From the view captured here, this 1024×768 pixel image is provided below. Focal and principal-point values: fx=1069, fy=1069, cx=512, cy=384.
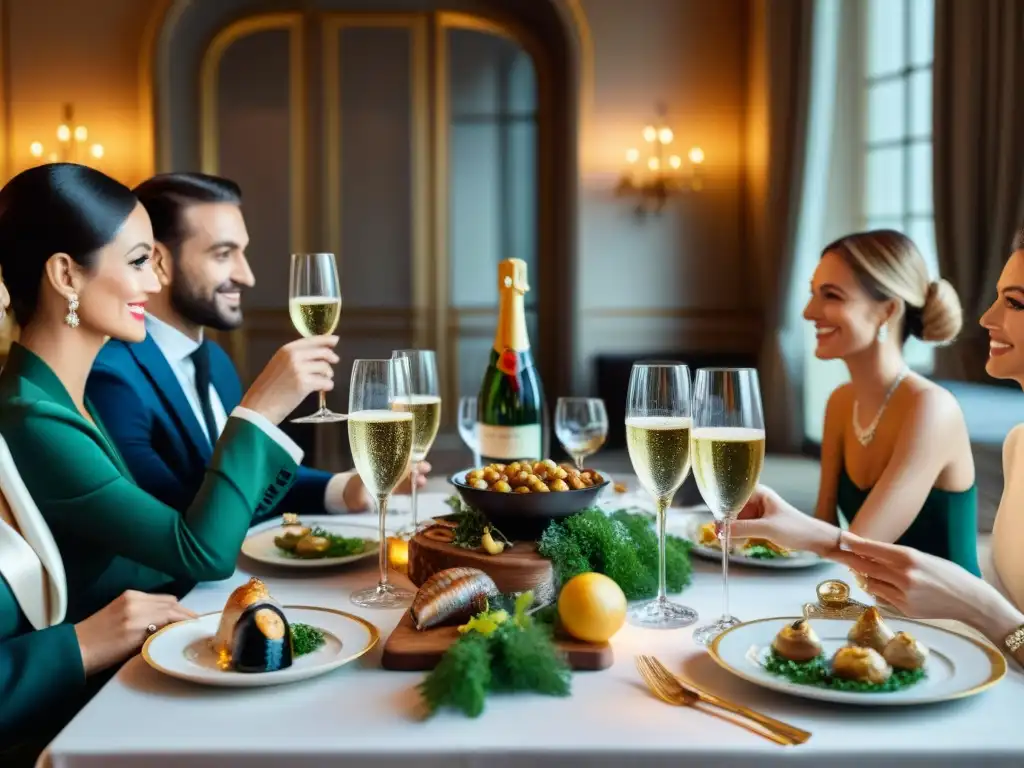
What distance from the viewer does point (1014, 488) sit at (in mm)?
1555

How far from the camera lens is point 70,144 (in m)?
6.27

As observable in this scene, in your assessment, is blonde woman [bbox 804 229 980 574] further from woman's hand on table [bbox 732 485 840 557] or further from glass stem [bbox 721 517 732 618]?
glass stem [bbox 721 517 732 618]

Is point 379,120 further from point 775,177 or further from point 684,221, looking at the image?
point 775,177

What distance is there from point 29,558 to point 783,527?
955 mm

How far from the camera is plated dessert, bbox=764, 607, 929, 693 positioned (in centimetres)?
98

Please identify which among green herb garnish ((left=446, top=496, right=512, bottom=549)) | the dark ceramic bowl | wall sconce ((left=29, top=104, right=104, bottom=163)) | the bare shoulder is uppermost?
wall sconce ((left=29, top=104, right=104, bottom=163))

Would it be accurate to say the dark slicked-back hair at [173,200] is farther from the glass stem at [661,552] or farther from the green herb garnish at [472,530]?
the glass stem at [661,552]

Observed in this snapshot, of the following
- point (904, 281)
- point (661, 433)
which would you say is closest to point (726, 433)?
point (661, 433)

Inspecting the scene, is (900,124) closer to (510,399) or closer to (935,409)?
(935,409)

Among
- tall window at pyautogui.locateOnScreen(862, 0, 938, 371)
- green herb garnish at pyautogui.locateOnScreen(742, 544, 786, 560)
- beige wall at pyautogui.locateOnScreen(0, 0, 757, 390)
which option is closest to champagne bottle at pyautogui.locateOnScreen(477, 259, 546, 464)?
green herb garnish at pyautogui.locateOnScreen(742, 544, 786, 560)

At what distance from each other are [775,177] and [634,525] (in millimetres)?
4577

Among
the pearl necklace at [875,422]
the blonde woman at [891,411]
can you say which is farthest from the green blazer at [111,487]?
the pearl necklace at [875,422]

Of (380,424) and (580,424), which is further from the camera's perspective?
(580,424)

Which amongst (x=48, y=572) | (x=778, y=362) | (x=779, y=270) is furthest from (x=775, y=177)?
(x=48, y=572)
